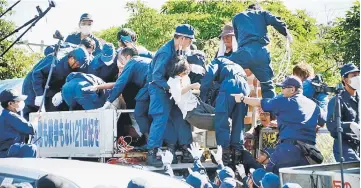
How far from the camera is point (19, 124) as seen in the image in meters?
8.45

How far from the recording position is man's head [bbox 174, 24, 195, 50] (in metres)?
8.83

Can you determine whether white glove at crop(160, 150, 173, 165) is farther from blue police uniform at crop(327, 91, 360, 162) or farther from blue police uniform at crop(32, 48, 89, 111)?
blue police uniform at crop(32, 48, 89, 111)

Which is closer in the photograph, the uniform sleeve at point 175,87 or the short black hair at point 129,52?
the uniform sleeve at point 175,87

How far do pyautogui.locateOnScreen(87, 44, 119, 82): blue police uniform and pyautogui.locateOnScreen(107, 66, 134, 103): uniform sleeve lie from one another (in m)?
0.91

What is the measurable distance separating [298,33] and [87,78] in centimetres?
2210

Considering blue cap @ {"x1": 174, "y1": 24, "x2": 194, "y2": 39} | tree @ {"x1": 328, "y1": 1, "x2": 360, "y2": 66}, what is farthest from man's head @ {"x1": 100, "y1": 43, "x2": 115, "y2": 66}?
tree @ {"x1": 328, "y1": 1, "x2": 360, "y2": 66}

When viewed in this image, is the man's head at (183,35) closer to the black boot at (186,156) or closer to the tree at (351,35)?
the black boot at (186,156)

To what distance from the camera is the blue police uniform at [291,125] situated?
7.69m

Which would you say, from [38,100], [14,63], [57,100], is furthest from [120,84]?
[14,63]

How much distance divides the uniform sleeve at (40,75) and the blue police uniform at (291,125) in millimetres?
3756

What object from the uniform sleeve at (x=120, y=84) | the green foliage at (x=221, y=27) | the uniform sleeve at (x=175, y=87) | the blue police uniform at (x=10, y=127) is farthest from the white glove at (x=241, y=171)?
the green foliage at (x=221, y=27)

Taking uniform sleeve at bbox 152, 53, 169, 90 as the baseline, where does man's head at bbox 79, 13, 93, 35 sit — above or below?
above

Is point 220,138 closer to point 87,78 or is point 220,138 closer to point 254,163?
point 254,163

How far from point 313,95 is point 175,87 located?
1.56m
